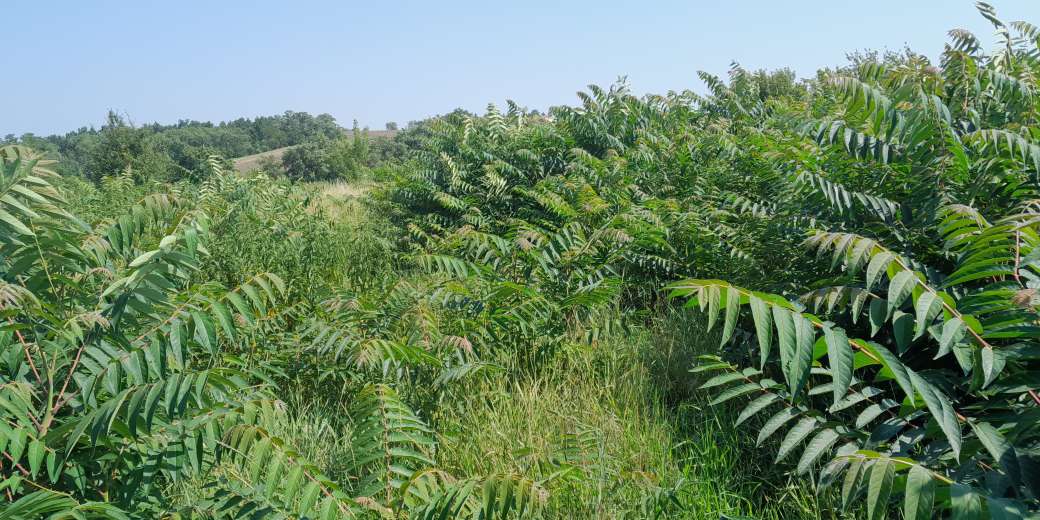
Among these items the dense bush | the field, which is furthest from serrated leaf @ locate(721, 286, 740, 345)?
the dense bush

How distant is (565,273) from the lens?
155 inches

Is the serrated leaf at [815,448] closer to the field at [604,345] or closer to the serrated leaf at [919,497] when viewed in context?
the field at [604,345]

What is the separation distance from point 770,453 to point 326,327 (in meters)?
2.17

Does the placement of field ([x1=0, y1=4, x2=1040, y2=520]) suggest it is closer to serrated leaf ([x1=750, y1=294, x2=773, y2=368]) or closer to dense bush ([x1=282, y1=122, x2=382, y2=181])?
serrated leaf ([x1=750, y1=294, x2=773, y2=368])

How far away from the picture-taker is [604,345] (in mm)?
3764

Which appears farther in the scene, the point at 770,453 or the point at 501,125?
the point at 501,125

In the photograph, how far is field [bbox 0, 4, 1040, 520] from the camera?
5.90 feet

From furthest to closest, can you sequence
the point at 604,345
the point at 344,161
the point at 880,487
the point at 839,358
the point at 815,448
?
the point at 344,161
the point at 604,345
the point at 815,448
the point at 839,358
the point at 880,487

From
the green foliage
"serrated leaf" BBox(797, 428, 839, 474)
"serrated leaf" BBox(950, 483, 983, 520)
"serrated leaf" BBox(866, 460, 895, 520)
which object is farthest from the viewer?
the green foliage

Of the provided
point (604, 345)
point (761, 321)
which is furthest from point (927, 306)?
point (604, 345)

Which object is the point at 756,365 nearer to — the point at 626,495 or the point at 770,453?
the point at 770,453

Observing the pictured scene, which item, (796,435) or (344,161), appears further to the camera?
(344,161)

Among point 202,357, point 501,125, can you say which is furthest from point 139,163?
point 202,357

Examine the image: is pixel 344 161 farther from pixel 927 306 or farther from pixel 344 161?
pixel 927 306
